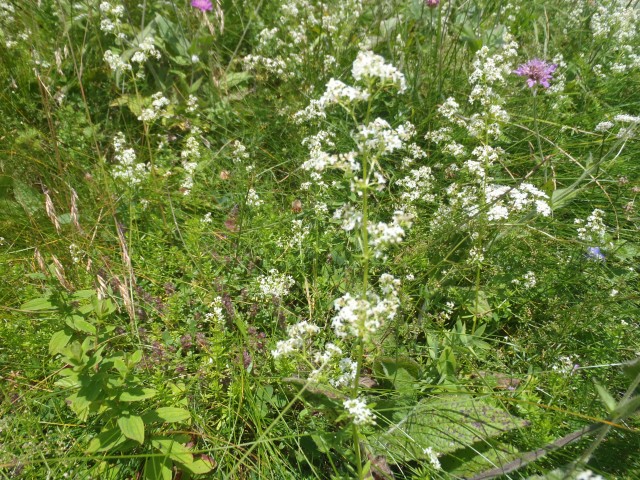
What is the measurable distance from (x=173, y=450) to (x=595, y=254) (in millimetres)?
2479

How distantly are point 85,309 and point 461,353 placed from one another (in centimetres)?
187

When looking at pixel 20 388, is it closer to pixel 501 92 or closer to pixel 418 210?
pixel 418 210

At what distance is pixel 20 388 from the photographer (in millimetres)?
2363

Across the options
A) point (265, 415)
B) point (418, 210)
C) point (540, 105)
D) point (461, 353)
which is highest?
point (540, 105)

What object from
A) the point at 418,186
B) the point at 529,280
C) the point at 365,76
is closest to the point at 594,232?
the point at 529,280

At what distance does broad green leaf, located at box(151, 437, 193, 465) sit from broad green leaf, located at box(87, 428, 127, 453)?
150mm

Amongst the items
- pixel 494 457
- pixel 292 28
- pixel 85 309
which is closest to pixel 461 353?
pixel 494 457

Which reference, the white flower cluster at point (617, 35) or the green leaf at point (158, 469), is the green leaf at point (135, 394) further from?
the white flower cluster at point (617, 35)

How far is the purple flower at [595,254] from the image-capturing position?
2.53m

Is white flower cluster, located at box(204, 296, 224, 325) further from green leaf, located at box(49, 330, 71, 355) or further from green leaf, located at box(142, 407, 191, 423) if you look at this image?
green leaf, located at box(49, 330, 71, 355)

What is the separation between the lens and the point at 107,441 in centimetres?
185

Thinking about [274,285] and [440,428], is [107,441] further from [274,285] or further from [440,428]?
[440,428]

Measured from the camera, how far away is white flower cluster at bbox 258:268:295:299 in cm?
259

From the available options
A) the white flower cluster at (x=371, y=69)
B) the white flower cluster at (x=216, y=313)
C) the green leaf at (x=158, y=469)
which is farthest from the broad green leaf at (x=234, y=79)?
the green leaf at (x=158, y=469)
